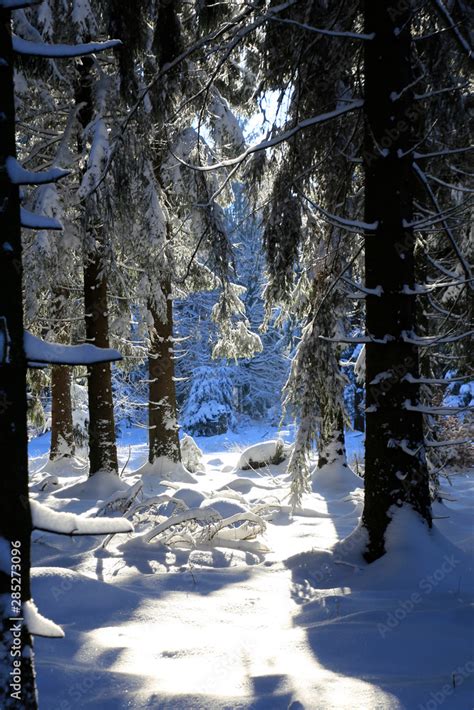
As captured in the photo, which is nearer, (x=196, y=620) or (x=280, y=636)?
(x=280, y=636)

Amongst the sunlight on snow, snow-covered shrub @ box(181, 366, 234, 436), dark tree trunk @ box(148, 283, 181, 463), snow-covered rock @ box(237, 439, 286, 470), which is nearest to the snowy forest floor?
the sunlight on snow

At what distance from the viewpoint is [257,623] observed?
3.72 meters

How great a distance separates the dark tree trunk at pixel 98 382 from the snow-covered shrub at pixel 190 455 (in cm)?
530

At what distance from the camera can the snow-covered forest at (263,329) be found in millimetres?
2396

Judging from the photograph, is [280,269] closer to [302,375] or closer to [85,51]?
[302,375]

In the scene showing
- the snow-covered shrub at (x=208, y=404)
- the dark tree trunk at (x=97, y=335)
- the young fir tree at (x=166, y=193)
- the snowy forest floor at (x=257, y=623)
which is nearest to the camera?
the snowy forest floor at (x=257, y=623)

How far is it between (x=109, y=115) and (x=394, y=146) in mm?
5206

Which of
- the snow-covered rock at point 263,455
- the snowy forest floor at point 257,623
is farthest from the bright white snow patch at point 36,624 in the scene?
the snow-covered rock at point 263,455

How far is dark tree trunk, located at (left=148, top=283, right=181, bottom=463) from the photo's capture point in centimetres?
1182

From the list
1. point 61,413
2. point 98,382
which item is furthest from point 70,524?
point 61,413

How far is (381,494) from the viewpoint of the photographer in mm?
4648

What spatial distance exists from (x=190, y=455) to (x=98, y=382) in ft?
20.0

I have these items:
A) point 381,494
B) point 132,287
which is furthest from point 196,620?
point 132,287

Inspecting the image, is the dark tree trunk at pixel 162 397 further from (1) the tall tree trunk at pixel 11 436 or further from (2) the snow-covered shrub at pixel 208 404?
(2) the snow-covered shrub at pixel 208 404
